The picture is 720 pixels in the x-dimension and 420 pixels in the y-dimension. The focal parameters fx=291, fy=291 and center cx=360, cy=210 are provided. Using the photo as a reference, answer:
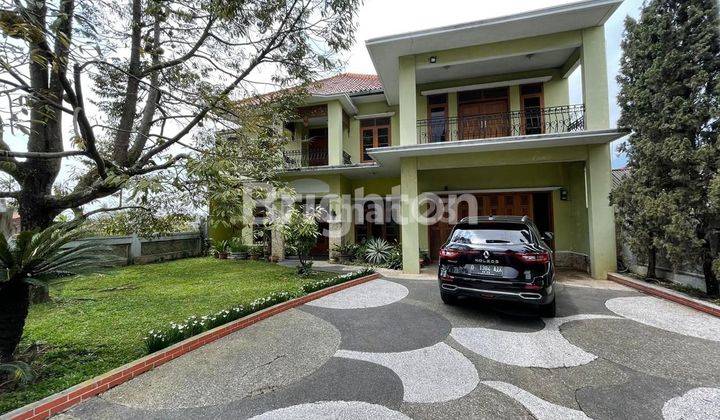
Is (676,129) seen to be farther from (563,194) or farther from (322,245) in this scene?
(322,245)

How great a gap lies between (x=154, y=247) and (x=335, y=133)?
28.9ft

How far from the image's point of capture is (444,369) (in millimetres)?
3283

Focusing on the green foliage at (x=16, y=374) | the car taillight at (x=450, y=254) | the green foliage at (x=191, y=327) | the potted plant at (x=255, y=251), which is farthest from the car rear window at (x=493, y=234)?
the potted plant at (x=255, y=251)

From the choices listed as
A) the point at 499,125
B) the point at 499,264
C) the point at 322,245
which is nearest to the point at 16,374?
the point at 499,264

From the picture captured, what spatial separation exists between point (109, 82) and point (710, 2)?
12224 mm

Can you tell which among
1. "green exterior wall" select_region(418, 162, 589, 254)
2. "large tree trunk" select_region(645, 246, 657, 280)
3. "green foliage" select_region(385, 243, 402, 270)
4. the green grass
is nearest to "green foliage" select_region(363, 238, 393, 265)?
"green foliage" select_region(385, 243, 402, 270)

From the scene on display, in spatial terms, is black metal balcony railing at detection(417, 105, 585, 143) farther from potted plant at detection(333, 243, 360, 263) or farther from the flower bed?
the flower bed

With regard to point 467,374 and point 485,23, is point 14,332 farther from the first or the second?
point 485,23

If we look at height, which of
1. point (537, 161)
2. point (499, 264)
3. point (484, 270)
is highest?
point (537, 161)

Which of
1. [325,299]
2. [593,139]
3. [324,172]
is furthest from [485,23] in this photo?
[325,299]

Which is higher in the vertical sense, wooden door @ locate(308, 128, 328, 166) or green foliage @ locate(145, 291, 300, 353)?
wooden door @ locate(308, 128, 328, 166)

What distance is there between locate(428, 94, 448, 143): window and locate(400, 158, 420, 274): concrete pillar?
252 centimetres

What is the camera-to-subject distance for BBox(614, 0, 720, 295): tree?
19.0 feet

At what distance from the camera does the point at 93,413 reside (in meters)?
2.51
